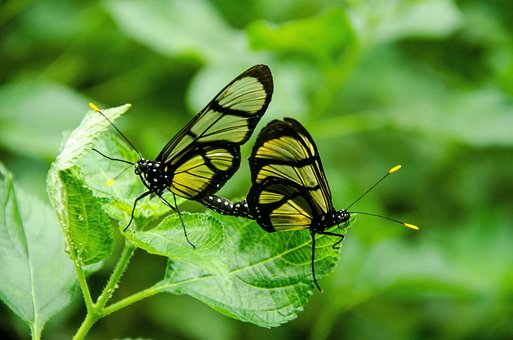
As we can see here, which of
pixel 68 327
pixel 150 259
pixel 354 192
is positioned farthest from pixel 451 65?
pixel 68 327

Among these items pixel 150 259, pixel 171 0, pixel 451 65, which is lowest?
pixel 150 259

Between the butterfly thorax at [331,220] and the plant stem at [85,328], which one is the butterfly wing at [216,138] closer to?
the butterfly thorax at [331,220]

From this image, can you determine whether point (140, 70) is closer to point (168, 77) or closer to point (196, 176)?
point (168, 77)

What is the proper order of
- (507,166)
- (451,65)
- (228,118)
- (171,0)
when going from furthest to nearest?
1. (451,65)
2. (507,166)
3. (171,0)
4. (228,118)

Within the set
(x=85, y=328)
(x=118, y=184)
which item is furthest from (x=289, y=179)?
(x=85, y=328)

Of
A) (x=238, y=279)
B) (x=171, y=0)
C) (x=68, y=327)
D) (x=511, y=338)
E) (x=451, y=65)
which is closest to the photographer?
(x=238, y=279)

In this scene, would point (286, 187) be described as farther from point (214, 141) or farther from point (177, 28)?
point (177, 28)

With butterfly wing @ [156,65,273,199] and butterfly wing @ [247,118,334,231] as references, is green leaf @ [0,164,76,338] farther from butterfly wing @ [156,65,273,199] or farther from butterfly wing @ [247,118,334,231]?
butterfly wing @ [247,118,334,231]
